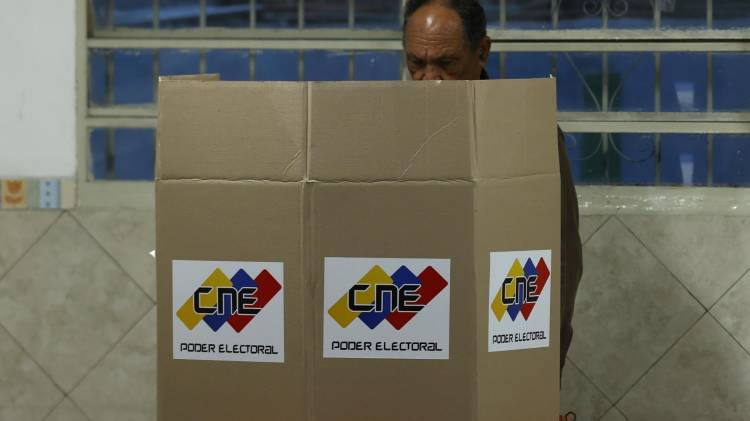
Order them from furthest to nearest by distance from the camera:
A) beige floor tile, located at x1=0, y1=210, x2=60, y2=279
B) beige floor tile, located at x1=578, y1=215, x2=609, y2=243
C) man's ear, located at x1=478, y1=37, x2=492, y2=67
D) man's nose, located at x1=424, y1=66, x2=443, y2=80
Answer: beige floor tile, located at x1=0, y1=210, x2=60, y2=279 → beige floor tile, located at x1=578, y1=215, x2=609, y2=243 → man's ear, located at x1=478, y1=37, x2=492, y2=67 → man's nose, located at x1=424, y1=66, x2=443, y2=80

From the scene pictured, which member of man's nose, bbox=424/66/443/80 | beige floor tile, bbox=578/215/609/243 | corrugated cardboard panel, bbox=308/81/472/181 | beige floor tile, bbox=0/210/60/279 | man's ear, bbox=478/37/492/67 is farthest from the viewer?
beige floor tile, bbox=0/210/60/279

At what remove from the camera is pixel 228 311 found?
1460mm

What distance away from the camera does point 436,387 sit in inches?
56.5

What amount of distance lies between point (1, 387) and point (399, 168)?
2082 millimetres

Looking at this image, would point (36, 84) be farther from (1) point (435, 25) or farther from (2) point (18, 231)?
(1) point (435, 25)

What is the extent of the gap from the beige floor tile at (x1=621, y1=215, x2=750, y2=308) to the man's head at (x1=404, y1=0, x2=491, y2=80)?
116 centimetres

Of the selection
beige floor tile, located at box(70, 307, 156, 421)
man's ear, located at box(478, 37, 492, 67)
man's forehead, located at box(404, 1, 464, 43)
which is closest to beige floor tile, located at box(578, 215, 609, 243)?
man's ear, located at box(478, 37, 492, 67)

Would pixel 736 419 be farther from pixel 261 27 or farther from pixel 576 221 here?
pixel 261 27

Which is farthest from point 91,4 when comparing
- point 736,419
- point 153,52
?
point 736,419

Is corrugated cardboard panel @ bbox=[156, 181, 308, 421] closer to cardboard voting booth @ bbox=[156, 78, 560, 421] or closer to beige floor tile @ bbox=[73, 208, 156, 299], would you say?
cardboard voting booth @ bbox=[156, 78, 560, 421]

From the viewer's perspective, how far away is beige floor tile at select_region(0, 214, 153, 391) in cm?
303

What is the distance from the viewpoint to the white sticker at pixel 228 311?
145cm

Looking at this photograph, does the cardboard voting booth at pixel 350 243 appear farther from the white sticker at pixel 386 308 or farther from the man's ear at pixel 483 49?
the man's ear at pixel 483 49

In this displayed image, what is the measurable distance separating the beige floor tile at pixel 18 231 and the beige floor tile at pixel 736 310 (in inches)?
75.7
